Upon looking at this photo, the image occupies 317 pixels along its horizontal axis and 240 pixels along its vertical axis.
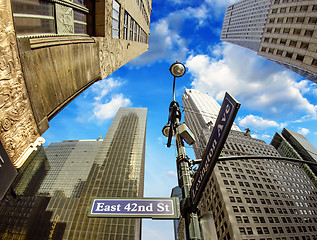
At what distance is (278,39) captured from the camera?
3644 centimetres

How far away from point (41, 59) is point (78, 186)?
11306cm

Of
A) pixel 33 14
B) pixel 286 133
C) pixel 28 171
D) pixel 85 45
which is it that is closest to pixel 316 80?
pixel 85 45

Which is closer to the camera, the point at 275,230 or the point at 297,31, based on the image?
the point at 297,31

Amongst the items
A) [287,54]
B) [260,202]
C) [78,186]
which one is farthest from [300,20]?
[78,186]

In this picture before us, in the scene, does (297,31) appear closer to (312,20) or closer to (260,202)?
(312,20)

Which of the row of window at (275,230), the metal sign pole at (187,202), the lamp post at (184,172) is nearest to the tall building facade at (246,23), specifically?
the row of window at (275,230)

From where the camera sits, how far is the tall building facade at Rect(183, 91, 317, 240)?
42031 millimetres

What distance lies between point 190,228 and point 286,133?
160 m

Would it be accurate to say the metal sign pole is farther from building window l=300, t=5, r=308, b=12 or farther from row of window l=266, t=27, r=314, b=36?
building window l=300, t=5, r=308, b=12

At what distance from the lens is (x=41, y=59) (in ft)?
19.7

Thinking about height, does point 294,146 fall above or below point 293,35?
above

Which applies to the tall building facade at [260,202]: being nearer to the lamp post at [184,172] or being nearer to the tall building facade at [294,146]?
the lamp post at [184,172]

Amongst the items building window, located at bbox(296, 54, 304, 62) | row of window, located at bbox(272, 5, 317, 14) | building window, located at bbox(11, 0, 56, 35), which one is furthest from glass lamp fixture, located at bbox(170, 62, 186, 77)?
row of window, located at bbox(272, 5, 317, 14)

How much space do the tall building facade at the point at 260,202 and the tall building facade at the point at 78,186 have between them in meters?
34.2
